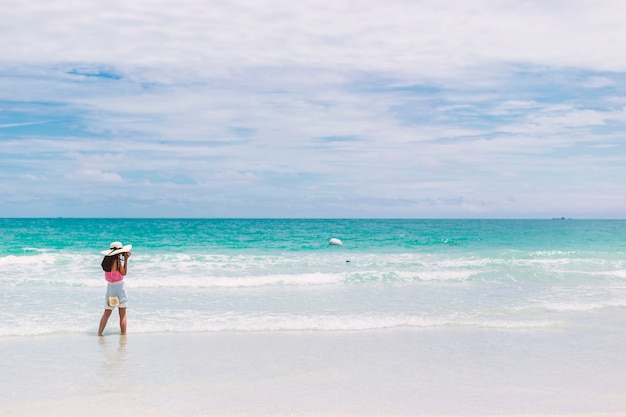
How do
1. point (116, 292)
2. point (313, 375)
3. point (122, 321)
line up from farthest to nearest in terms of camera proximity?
point (116, 292) → point (122, 321) → point (313, 375)

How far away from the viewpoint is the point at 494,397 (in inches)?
283

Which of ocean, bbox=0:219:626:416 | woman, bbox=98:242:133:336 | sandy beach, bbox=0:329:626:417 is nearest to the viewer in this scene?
sandy beach, bbox=0:329:626:417

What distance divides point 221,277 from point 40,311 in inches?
291

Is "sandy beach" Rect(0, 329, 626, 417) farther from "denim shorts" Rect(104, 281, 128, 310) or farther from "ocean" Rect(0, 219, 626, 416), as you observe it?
"denim shorts" Rect(104, 281, 128, 310)

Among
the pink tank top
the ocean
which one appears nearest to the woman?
the pink tank top

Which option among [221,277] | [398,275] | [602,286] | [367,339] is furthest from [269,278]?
[602,286]

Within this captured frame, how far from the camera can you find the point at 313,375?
815 cm

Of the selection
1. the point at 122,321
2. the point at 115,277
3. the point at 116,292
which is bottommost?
the point at 122,321

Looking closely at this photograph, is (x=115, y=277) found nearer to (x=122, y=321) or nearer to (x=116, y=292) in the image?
(x=116, y=292)

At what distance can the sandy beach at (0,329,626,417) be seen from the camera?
22.5ft

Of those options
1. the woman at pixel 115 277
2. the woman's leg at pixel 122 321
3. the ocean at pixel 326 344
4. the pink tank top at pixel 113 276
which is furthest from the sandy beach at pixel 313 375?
the pink tank top at pixel 113 276

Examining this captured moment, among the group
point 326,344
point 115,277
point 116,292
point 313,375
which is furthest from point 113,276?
point 313,375

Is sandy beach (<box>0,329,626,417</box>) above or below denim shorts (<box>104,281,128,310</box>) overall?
below

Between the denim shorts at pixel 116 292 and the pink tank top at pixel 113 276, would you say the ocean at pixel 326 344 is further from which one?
the pink tank top at pixel 113 276
